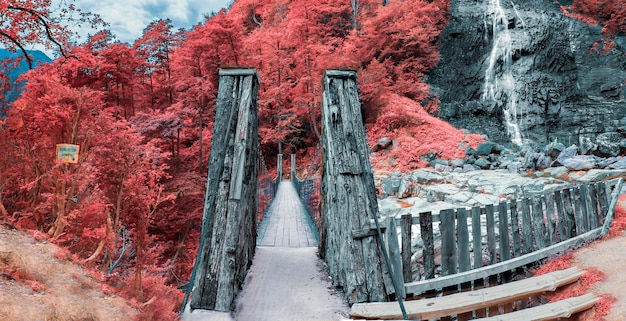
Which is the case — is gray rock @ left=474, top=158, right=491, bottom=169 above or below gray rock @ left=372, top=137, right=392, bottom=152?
below

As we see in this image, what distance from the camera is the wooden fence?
9.07ft

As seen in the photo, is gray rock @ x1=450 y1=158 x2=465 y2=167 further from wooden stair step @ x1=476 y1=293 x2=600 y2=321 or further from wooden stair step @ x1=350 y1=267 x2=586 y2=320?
wooden stair step @ x1=476 y1=293 x2=600 y2=321

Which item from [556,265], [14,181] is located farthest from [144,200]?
[556,265]

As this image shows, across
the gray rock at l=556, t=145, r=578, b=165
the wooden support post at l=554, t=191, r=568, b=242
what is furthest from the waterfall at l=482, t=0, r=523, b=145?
the wooden support post at l=554, t=191, r=568, b=242

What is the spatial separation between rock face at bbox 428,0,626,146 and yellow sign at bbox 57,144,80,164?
1689 cm

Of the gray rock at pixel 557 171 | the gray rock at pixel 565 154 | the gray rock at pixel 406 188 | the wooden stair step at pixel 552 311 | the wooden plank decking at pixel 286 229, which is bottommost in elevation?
the wooden stair step at pixel 552 311

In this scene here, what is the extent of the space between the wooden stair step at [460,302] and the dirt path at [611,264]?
0.42m

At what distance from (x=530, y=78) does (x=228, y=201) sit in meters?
19.2

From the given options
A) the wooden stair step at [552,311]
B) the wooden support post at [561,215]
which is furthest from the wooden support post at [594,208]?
the wooden stair step at [552,311]

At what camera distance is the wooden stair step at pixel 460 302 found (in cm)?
220

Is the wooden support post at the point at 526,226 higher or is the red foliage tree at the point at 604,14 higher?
the red foliage tree at the point at 604,14

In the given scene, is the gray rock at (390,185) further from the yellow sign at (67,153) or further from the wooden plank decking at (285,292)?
the yellow sign at (67,153)

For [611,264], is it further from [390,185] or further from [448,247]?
[390,185]

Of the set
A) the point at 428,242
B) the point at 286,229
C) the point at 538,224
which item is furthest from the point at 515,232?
the point at 286,229
